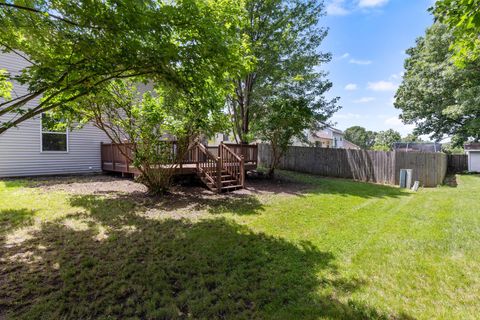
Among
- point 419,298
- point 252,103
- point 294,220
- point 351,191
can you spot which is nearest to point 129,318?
point 419,298

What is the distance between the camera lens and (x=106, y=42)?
3199mm

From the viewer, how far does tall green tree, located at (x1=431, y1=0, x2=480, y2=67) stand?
3227 mm

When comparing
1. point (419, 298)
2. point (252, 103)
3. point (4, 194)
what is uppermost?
point (252, 103)

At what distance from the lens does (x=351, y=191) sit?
9133 mm

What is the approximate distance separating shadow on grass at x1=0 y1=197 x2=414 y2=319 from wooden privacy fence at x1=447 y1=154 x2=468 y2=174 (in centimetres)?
2161

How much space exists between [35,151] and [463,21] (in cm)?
1263

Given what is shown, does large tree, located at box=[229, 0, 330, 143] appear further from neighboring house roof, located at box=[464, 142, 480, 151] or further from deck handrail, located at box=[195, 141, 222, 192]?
neighboring house roof, located at box=[464, 142, 480, 151]

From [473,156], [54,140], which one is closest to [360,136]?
[473,156]

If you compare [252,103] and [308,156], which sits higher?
[252,103]

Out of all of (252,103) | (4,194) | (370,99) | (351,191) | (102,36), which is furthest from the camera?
(370,99)

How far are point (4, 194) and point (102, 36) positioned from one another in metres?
6.25

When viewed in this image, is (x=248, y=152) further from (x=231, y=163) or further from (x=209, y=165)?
(x=209, y=165)

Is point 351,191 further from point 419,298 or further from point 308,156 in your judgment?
point 419,298

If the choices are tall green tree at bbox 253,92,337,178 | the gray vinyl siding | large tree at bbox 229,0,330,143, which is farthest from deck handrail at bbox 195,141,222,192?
the gray vinyl siding
